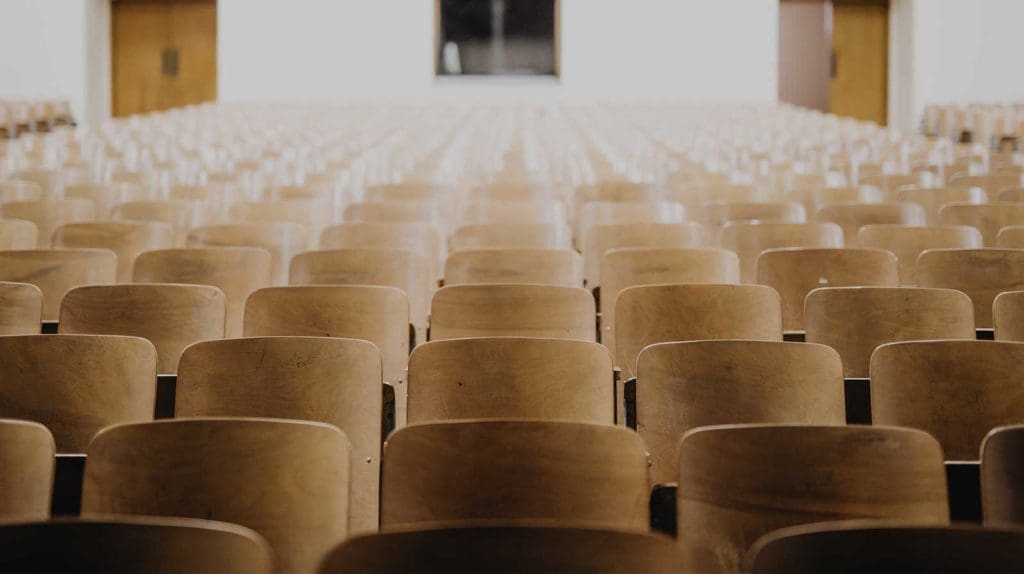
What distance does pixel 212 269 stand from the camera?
126 inches

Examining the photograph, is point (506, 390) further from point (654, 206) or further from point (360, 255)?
point (654, 206)

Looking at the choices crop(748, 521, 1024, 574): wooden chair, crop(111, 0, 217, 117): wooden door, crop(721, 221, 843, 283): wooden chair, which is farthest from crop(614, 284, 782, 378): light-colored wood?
crop(111, 0, 217, 117): wooden door

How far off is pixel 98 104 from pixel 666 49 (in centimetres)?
924

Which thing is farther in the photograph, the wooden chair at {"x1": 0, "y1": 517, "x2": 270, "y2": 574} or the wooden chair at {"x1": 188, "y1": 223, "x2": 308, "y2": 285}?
the wooden chair at {"x1": 188, "y1": 223, "x2": 308, "y2": 285}

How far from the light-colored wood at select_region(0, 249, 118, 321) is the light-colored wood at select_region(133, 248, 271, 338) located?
153mm

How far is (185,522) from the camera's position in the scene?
1254mm

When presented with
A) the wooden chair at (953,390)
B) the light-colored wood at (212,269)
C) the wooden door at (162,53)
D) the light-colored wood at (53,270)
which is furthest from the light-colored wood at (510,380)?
the wooden door at (162,53)

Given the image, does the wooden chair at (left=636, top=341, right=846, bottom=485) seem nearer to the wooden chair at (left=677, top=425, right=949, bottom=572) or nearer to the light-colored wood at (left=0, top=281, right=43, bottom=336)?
the wooden chair at (left=677, top=425, right=949, bottom=572)

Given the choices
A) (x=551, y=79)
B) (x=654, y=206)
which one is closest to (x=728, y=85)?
(x=551, y=79)

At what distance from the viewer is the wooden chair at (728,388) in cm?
205

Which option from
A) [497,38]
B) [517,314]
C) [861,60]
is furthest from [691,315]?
[861,60]

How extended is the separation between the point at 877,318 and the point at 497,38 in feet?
51.6

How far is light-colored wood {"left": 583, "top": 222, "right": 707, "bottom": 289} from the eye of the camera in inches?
146

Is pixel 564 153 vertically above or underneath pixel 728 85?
underneath
